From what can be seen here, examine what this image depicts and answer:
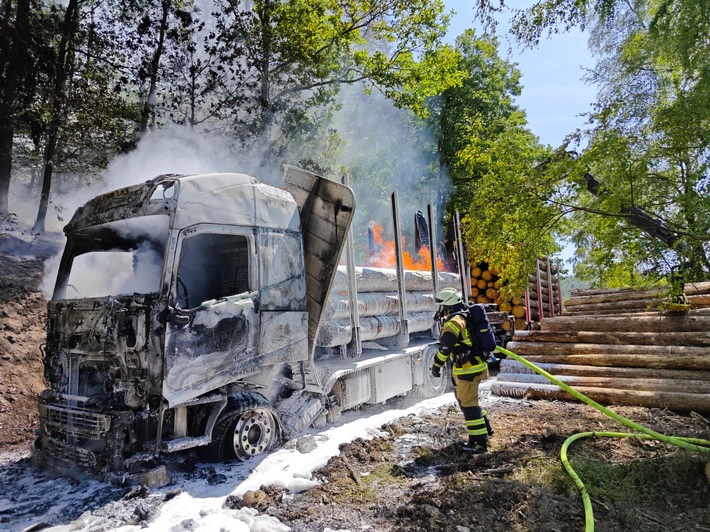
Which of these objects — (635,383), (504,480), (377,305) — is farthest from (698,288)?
(504,480)

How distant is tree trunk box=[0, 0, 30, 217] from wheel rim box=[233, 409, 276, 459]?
9572 mm

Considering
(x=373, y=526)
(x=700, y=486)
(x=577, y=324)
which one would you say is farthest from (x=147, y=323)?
(x=577, y=324)

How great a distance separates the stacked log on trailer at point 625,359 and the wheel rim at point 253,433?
4034 mm

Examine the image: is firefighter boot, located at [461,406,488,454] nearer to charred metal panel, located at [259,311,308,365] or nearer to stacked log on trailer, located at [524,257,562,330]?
charred metal panel, located at [259,311,308,365]

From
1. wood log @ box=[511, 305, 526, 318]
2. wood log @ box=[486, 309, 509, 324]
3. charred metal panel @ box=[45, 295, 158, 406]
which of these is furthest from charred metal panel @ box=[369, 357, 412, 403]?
wood log @ box=[511, 305, 526, 318]

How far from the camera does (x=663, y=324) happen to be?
7039mm

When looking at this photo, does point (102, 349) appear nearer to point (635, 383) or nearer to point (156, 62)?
point (635, 383)

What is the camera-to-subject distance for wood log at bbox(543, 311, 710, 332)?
6766mm

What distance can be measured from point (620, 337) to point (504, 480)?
14.9 feet

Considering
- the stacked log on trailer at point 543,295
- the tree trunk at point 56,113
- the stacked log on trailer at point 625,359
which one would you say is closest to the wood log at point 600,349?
the stacked log on trailer at point 625,359

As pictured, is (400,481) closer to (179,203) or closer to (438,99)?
(179,203)

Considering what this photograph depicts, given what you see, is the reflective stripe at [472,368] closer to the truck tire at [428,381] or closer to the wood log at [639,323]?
the truck tire at [428,381]

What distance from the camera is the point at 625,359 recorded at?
6.72 metres

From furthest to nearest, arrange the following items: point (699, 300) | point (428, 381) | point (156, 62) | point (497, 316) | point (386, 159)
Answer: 1. point (386, 159)
2. point (156, 62)
3. point (497, 316)
4. point (428, 381)
5. point (699, 300)
